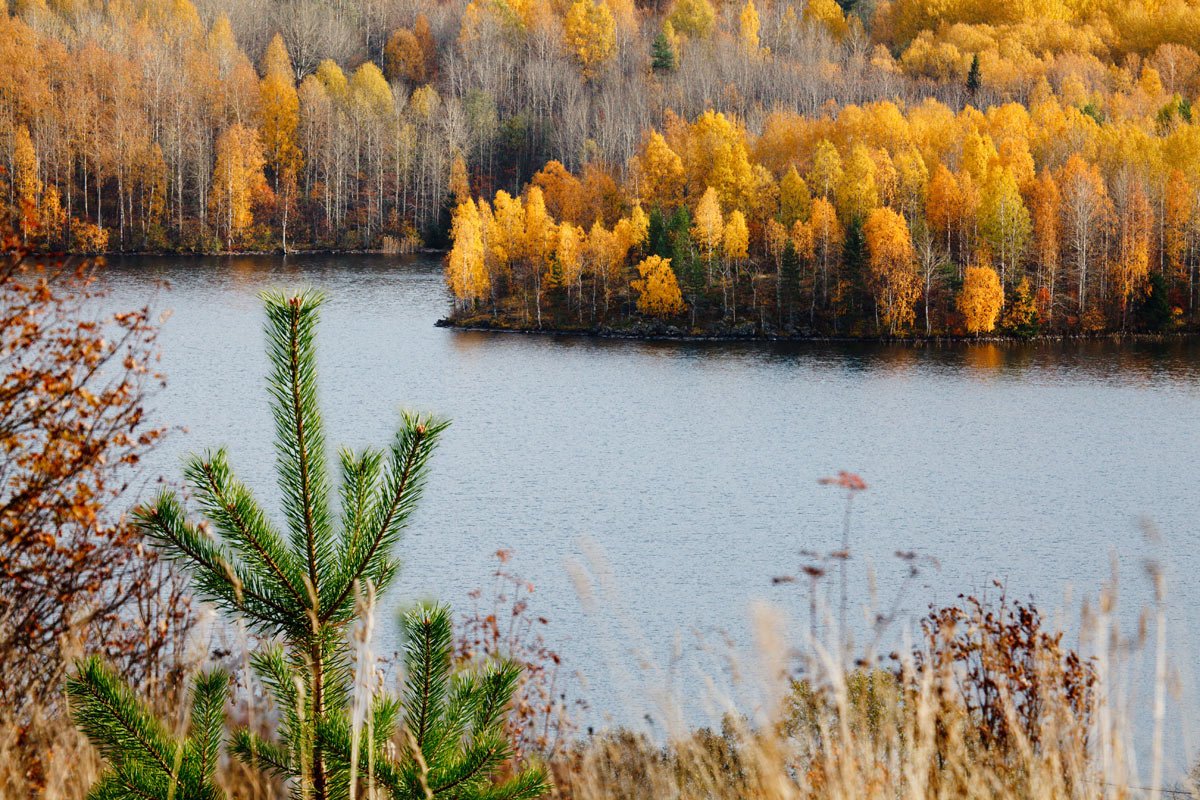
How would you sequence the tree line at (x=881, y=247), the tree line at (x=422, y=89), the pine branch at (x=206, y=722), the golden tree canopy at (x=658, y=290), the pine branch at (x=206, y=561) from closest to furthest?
the pine branch at (x=206, y=561) → the pine branch at (x=206, y=722) → the tree line at (x=881, y=247) → the golden tree canopy at (x=658, y=290) → the tree line at (x=422, y=89)

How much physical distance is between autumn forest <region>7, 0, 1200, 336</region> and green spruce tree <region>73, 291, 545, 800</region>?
43.7 metres

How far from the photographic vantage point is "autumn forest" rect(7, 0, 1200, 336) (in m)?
50.8

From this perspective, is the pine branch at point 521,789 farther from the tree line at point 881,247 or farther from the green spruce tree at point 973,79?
the green spruce tree at point 973,79

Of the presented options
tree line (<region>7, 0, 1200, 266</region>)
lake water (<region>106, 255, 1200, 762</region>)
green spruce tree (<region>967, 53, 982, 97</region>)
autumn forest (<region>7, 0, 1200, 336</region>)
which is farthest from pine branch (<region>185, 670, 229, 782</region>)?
green spruce tree (<region>967, 53, 982, 97</region>)

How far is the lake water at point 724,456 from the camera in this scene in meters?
20.8

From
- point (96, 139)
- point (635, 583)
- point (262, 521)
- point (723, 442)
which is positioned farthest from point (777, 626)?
point (96, 139)

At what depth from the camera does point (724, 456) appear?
99.7 ft

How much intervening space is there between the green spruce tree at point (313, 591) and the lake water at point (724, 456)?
9821mm

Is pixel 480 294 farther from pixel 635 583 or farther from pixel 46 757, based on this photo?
pixel 46 757

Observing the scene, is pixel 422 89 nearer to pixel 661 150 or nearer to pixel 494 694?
pixel 661 150

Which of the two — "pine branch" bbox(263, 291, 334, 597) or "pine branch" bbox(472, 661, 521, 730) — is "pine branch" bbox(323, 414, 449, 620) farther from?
"pine branch" bbox(472, 661, 521, 730)

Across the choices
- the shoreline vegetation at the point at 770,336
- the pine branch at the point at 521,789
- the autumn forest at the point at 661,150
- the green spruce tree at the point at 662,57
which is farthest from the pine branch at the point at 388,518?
Answer: the green spruce tree at the point at 662,57

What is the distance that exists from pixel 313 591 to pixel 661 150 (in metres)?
59.1

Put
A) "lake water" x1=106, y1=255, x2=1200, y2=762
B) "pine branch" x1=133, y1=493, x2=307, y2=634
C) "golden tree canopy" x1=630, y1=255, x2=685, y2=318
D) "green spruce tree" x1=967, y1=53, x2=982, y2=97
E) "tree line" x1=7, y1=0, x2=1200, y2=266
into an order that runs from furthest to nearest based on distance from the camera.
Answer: "green spruce tree" x1=967, y1=53, x2=982, y2=97 → "tree line" x1=7, y1=0, x2=1200, y2=266 → "golden tree canopy" x1=630, y1=255, x2=685, y2=318 → "lake water" x1=106, y1=255, x2=1200, y2=762 → "pine branch" x1=133, y1=493, x2=307, y2=634
